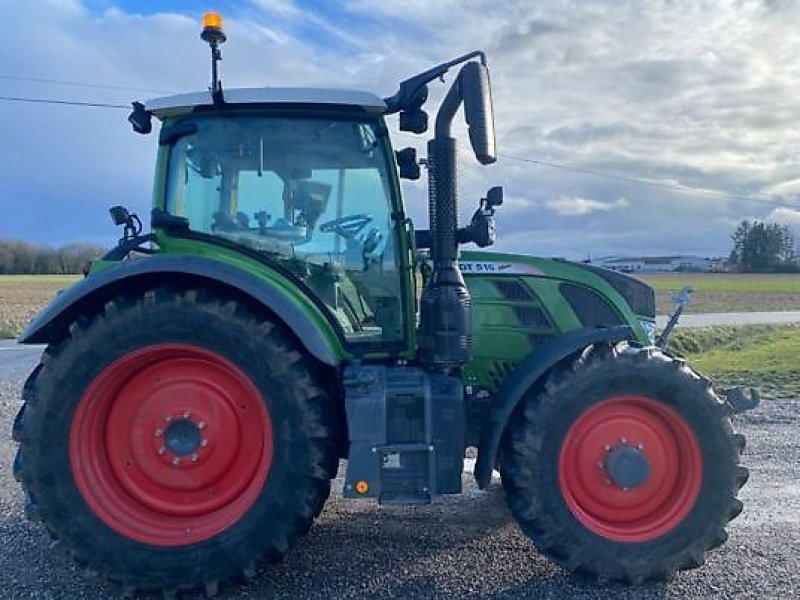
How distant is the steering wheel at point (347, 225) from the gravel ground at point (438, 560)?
1.72 meters

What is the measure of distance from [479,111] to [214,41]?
142 centimetres

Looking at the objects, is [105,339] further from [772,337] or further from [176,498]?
[772,337]

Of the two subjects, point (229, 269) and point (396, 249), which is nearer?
point (229, 269)

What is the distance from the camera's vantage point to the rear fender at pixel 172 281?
349 centimetres

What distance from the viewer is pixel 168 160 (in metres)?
3.90

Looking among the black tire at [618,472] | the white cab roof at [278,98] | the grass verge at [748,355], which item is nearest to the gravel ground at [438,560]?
the black tire at [618,472]

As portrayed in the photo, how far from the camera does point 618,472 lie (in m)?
3.74

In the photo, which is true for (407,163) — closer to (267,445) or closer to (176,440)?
(267,445)

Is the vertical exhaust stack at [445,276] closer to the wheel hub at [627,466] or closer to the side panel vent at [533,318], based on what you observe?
the side panel vent at [533,318]

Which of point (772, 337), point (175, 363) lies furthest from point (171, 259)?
point (772, 337)

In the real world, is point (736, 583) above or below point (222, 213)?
below

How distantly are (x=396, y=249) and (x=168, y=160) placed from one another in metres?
1.28

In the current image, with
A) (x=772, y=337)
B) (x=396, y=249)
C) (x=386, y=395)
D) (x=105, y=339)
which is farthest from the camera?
(x=772, y=337)

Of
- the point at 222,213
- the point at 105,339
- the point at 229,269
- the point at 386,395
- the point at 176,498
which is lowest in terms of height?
the point at 176,498
